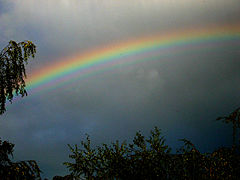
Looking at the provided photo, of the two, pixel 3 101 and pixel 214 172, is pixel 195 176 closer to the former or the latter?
pixel 214 172

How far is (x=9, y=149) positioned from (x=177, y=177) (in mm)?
7215

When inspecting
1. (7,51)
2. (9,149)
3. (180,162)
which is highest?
(7,51)

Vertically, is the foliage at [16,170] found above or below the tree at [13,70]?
below

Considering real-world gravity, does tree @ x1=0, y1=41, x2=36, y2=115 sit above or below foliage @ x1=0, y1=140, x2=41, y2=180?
above

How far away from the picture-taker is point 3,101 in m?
11.6

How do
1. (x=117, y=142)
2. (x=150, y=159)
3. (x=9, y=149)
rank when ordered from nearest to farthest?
(x=9, y=149) → (x=150, y=159) → (x=117, y=142)

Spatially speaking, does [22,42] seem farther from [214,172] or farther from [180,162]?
[214,172]

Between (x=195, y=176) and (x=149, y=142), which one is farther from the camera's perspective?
(x=149, y=142)

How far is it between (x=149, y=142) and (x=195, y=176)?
2971 millimetres

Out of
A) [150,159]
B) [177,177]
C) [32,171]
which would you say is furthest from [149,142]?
[32,171]

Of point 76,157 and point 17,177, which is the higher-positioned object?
point 76,157

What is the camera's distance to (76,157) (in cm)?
1352

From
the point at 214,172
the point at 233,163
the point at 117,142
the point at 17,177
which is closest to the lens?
the point at 17,177

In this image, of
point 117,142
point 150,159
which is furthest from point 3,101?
point 150,159
